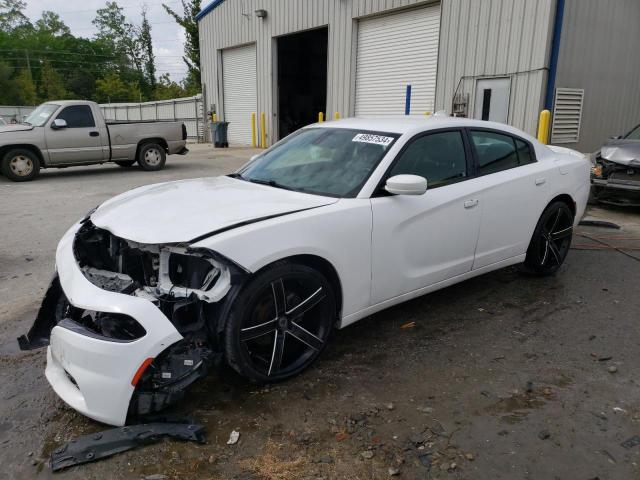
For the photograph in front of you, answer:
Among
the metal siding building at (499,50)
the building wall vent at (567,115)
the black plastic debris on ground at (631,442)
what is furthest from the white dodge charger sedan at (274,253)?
the building wall vent at (567,115)

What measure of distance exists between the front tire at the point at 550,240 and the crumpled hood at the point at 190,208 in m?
2.44

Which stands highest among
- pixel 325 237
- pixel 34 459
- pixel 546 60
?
pixel 546 60

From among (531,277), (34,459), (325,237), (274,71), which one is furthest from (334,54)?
(34,459)

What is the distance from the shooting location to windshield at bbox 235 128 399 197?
350 centimetres

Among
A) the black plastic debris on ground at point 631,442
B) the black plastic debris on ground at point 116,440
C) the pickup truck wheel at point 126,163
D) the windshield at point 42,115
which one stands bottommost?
the black plastic debris on ground at point 631,442

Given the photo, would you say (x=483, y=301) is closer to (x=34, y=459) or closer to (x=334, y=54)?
(x=34, y=459)

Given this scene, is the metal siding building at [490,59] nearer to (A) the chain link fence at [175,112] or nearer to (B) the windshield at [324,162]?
(B) the windshield at [324,162]

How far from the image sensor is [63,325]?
2617mm

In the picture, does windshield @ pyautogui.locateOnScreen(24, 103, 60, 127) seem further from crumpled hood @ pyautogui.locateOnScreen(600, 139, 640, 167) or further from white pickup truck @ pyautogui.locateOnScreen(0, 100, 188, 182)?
crumpled hood @ pyautogui.locateOnScreen(600, 139, 640, 167)

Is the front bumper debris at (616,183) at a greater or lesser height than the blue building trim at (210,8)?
lesser

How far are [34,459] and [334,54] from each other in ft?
48.0

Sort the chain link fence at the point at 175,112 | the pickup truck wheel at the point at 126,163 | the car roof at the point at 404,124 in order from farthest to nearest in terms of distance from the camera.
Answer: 1. the chain link fence at the point at 175,112
2. the pickup truck wheel at the point at 126,163
3. the car roof at the point at 404,124

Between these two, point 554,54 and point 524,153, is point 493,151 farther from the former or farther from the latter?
point 554,54

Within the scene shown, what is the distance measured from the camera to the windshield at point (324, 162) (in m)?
3.50
